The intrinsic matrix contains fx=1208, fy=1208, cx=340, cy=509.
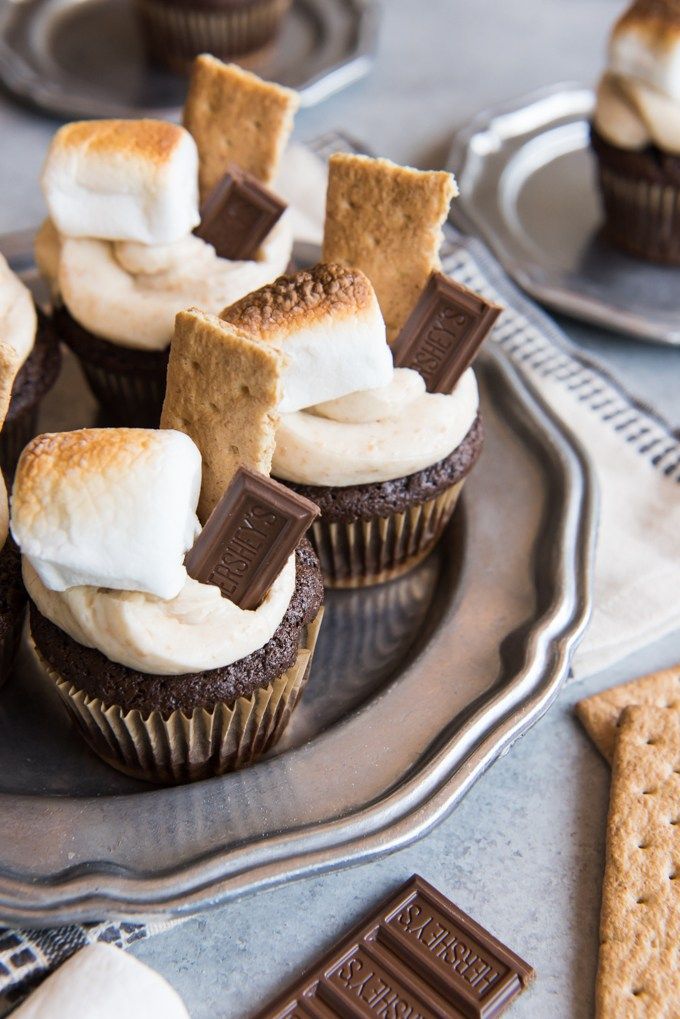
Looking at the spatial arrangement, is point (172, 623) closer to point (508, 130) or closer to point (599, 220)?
point (599, 220)

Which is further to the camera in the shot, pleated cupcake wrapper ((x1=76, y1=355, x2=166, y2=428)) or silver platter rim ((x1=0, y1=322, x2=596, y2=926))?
pleated cupcake wrapper ((x1=76, y1=355, x2=166, y2=428))

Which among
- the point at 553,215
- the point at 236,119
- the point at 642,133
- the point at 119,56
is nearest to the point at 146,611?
the point at 236,119

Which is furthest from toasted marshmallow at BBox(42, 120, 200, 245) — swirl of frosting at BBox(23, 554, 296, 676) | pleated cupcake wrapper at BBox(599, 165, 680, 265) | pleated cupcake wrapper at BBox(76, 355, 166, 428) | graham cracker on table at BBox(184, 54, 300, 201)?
pleated cupcake wrapper at BBox(599, 165, 680, 265)

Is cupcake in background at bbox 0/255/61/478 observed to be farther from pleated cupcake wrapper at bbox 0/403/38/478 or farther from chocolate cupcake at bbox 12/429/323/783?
chocolate cupcake at bbox 12/429/323/783

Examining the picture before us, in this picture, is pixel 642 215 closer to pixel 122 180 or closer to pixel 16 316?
pixel 122 180

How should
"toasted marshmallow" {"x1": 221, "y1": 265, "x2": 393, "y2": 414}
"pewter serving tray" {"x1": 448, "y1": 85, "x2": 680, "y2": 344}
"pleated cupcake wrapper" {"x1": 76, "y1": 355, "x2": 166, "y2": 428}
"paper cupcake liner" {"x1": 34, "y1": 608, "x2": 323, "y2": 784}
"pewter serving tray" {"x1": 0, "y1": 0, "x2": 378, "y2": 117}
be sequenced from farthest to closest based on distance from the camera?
"pewter serving tray" {"x1": 0, "y1": 0, "x2": 378, "y2": 117}, "pewter serving tray" {"x1": 448, "y1": 85, "x2": 680, "y2": 344}, "pleated cupcake wrapper" {"x1": 76, "y1": 355, "x2": 166, "y2": 428}, "toasted marshmallow" {"x1": 221, "y1": 265, "x2": 393, "y2": 414}, "paper cupcake liner" {"x1": 34, "y1": 608, "x2": 323, "y2": 784}

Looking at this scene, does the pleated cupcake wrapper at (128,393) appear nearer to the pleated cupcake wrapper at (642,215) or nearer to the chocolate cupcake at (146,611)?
the chocolate cupcake at (146,611)

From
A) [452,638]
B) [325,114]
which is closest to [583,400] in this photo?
[452,638]

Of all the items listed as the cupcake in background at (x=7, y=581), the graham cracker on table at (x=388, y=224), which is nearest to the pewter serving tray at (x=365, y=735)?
the cupcake in background at (x=7, y=581)
